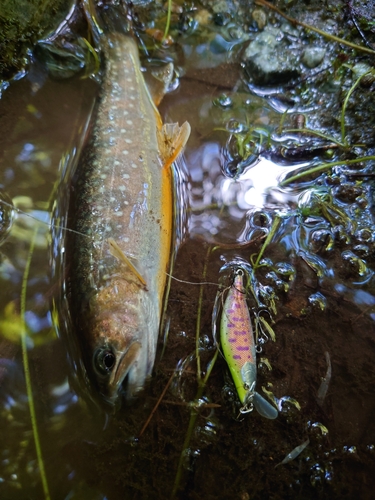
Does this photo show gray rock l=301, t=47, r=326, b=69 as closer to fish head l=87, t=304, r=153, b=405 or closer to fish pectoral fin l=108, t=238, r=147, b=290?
fish pectoral fin l=108, t=238, r=147, b=290

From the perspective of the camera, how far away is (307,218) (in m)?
2.90

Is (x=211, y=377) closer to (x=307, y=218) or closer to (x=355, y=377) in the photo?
(x=355, y=377)

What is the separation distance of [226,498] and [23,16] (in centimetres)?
460

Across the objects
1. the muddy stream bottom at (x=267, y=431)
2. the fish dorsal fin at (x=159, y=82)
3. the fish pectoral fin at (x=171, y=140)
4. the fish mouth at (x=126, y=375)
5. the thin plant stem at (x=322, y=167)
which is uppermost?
the fish dorsal fin at (x=159, y=82)

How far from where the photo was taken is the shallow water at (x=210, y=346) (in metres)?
2.18

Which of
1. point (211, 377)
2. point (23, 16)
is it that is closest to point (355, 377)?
point (211, 377)

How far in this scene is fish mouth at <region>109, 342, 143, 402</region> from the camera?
227cm

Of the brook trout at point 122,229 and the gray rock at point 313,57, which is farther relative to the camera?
the gray rock at point 313,57

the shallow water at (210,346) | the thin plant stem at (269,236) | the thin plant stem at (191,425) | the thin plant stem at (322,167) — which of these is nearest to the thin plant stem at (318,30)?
the shallow water at (210,346)

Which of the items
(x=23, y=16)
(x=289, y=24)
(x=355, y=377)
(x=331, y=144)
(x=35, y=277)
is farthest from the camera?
(x=289, y=24)

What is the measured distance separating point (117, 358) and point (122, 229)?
987 millimetres

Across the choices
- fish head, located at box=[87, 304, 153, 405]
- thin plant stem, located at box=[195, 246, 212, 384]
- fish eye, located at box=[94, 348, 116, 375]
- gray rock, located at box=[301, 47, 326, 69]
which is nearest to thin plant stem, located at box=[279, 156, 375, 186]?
thin plant stem, located at box=[195, 246, 212, 384]

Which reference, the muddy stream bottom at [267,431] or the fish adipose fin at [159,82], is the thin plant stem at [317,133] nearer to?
the fish adipose fin at [159,82]

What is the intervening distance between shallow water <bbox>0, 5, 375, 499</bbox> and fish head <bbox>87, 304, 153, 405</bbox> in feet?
0.50
